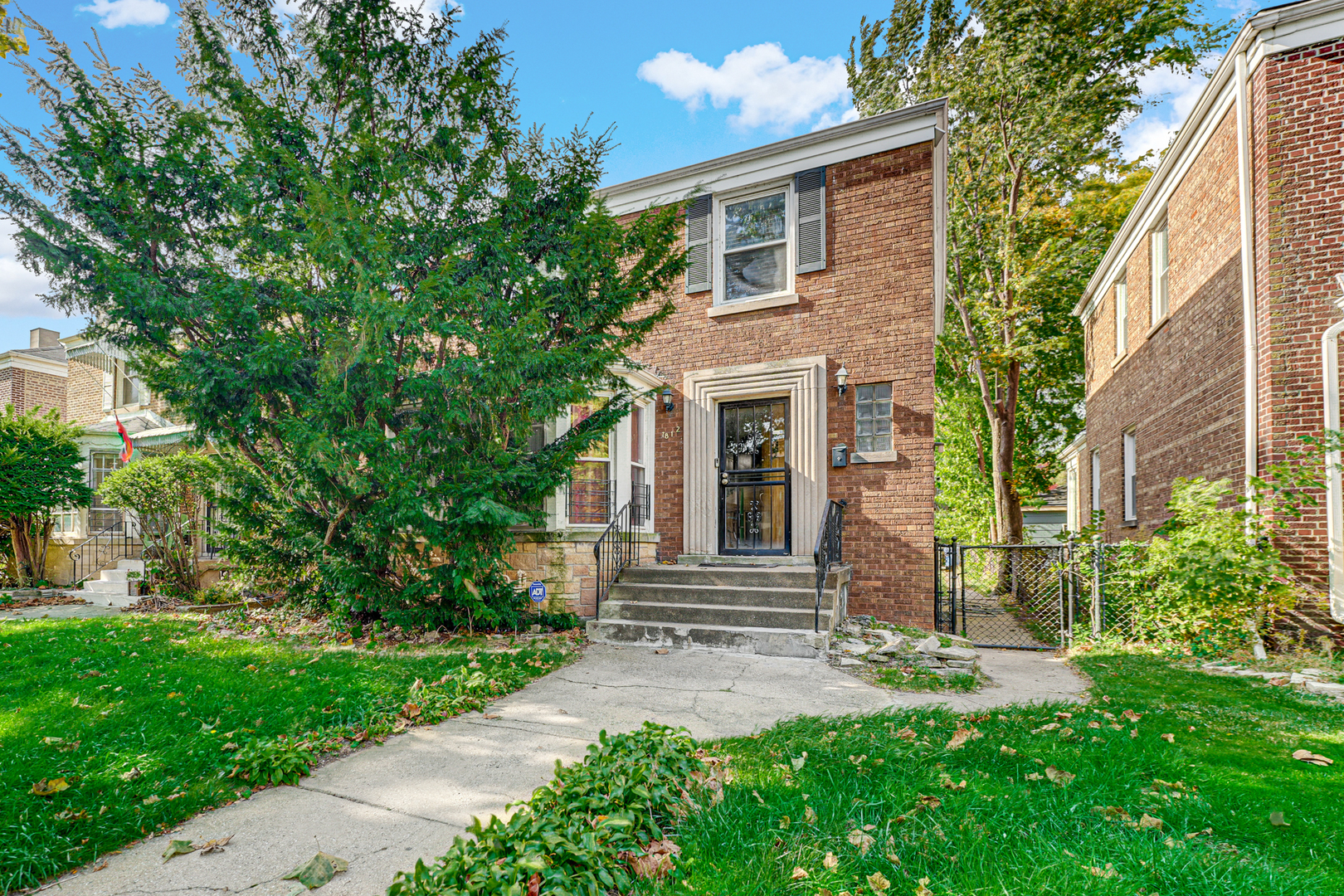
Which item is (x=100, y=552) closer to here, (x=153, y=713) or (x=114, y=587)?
(x=114, y=587)

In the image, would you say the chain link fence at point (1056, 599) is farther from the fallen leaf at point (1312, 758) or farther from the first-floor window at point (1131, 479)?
the fallen leaf at point (1312, 758)

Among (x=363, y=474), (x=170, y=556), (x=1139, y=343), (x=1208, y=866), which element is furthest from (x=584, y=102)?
(x=1139, y=343)

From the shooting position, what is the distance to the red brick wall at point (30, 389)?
1852 centimetres

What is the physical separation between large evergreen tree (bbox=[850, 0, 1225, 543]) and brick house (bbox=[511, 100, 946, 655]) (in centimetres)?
574

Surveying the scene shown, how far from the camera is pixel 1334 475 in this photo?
6.30 m

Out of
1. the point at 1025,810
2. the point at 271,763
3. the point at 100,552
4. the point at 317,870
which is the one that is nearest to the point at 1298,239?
the point at 1025,810

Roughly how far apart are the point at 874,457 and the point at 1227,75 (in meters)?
5.73

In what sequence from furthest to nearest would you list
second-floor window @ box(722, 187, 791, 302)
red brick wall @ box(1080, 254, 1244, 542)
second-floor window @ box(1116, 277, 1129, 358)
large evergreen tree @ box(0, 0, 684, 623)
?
second-floor window @ box(1116, 277, 1129, 358)
second-floor window @ box(722, 187, 791, 302)
red brick wall @ box(1080, 254, 1244, 542)
large evergreen tree @ box(0, 0, 684, 623)

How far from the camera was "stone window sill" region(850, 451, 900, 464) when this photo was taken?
8273mm

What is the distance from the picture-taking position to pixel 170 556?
9.94 metres

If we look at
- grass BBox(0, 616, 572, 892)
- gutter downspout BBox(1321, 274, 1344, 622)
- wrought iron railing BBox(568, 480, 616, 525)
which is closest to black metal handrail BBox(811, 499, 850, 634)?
grass BBox(0, 616, 572, 892)

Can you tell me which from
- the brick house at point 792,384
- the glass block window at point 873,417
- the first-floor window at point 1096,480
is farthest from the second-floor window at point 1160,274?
the glass block window at point 873,417

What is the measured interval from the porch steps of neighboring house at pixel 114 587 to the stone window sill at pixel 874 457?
10.2 meters

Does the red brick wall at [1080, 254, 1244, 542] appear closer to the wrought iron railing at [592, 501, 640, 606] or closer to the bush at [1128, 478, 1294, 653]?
the bush at [1128, 478, 1294, 653]
